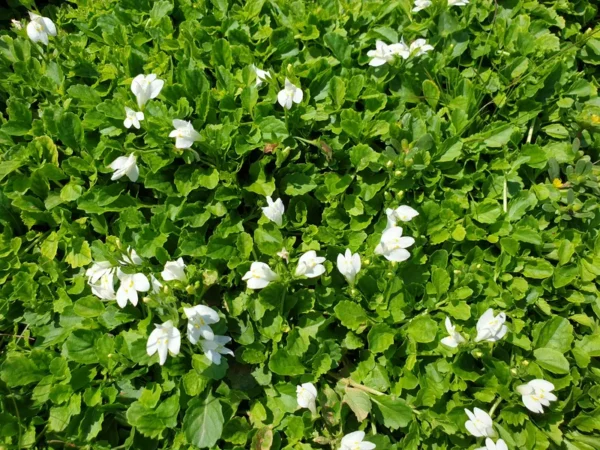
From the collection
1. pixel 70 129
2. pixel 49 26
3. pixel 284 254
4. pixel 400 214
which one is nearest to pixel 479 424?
pixel 400 214

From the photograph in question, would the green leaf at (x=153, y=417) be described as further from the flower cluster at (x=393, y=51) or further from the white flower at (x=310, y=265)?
the flower cluster at (x=393, y=51)

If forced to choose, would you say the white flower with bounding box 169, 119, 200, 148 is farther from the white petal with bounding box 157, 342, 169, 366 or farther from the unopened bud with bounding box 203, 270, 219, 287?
the white petal with bounding box 157, 342, 169, 366

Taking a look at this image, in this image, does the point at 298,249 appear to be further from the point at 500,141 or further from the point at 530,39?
the point at 530,39

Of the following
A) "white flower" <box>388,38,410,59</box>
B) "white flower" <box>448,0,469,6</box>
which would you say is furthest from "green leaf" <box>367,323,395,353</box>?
"white flower" <box>448,0,469,6</box>

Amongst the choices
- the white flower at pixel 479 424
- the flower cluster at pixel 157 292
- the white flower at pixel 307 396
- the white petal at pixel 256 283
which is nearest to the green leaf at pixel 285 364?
the white flower at pixel 307 396

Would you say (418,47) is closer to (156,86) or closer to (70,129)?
(156,86)

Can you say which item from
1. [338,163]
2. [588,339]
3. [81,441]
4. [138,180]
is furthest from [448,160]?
[81,441]
